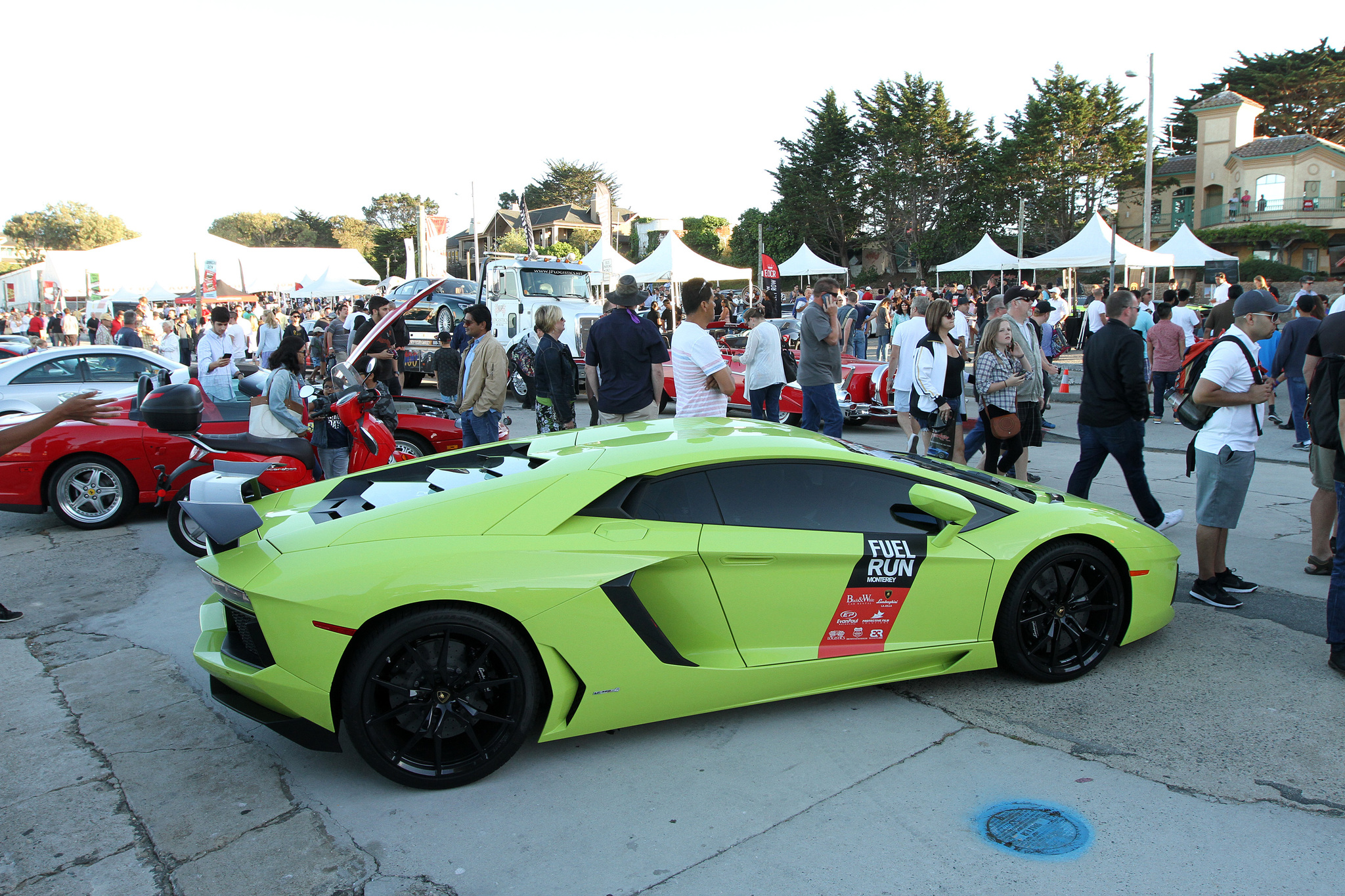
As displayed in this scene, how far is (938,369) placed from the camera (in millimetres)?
7832

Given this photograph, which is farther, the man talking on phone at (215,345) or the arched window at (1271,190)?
the arched window at (1271,190)

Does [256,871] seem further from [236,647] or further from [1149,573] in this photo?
[1149,573]

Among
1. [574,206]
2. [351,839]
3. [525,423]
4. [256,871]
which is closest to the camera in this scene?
[256,871]

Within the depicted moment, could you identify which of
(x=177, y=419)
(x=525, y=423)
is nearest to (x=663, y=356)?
(x=177, y=419)

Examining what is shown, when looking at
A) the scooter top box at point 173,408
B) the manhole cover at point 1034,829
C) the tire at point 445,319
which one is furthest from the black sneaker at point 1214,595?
the tire at point 445,319

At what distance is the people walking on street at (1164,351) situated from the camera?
11953 mm

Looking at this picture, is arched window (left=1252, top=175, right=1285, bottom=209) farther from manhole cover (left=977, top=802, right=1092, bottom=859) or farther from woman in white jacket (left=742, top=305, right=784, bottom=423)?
manhole cover (left=977, top=802, right=1092, bottom=859)

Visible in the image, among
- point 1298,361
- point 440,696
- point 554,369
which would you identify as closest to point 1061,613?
point 440,696

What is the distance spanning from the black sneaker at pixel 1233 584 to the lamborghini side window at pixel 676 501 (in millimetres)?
3344

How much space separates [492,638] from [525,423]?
10133mm

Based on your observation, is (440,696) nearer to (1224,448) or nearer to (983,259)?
(1224,448)

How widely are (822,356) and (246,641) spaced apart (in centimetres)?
611

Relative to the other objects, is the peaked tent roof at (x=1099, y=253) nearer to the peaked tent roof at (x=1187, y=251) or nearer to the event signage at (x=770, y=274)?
the peaked tent roof at (x=1187, y=251)

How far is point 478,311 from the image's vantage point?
7.55 metres
